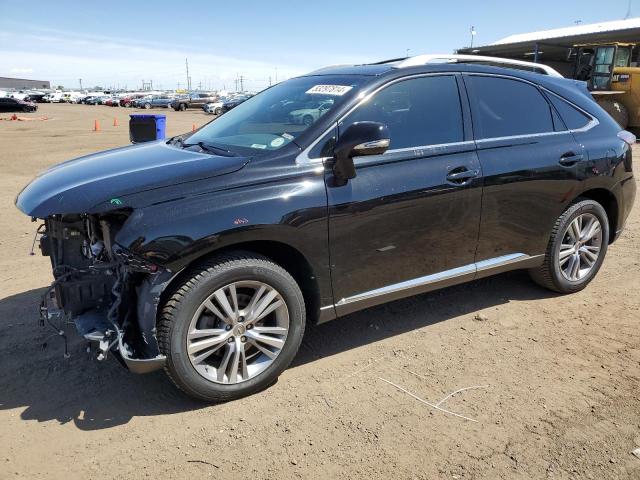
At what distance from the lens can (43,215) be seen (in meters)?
2.84

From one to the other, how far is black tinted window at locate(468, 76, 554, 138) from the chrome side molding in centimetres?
96

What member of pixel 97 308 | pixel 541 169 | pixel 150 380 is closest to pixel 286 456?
pixel 150 380

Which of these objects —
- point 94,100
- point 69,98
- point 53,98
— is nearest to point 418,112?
point 94,100

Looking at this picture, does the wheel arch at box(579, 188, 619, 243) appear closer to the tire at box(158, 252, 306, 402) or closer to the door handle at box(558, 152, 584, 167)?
the door handle at box(558, 152, 584, 167)

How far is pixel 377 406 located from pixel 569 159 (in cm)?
258

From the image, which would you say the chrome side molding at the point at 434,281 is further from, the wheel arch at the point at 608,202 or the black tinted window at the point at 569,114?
the black tinted window at the point at 569,114

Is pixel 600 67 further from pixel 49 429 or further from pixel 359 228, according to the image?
pixel 49 429

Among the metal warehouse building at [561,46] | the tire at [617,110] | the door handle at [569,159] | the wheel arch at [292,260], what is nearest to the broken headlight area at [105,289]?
the wheel arch at [292,260]

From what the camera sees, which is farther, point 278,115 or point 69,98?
point 69,98

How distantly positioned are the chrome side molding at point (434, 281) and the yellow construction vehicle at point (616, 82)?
15.4 metres

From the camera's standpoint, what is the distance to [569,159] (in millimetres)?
4246

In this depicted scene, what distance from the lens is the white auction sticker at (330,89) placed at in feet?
11.6

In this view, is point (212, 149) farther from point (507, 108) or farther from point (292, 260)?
point (507, 108)

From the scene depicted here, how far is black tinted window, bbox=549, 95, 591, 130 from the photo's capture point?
4.38 m
